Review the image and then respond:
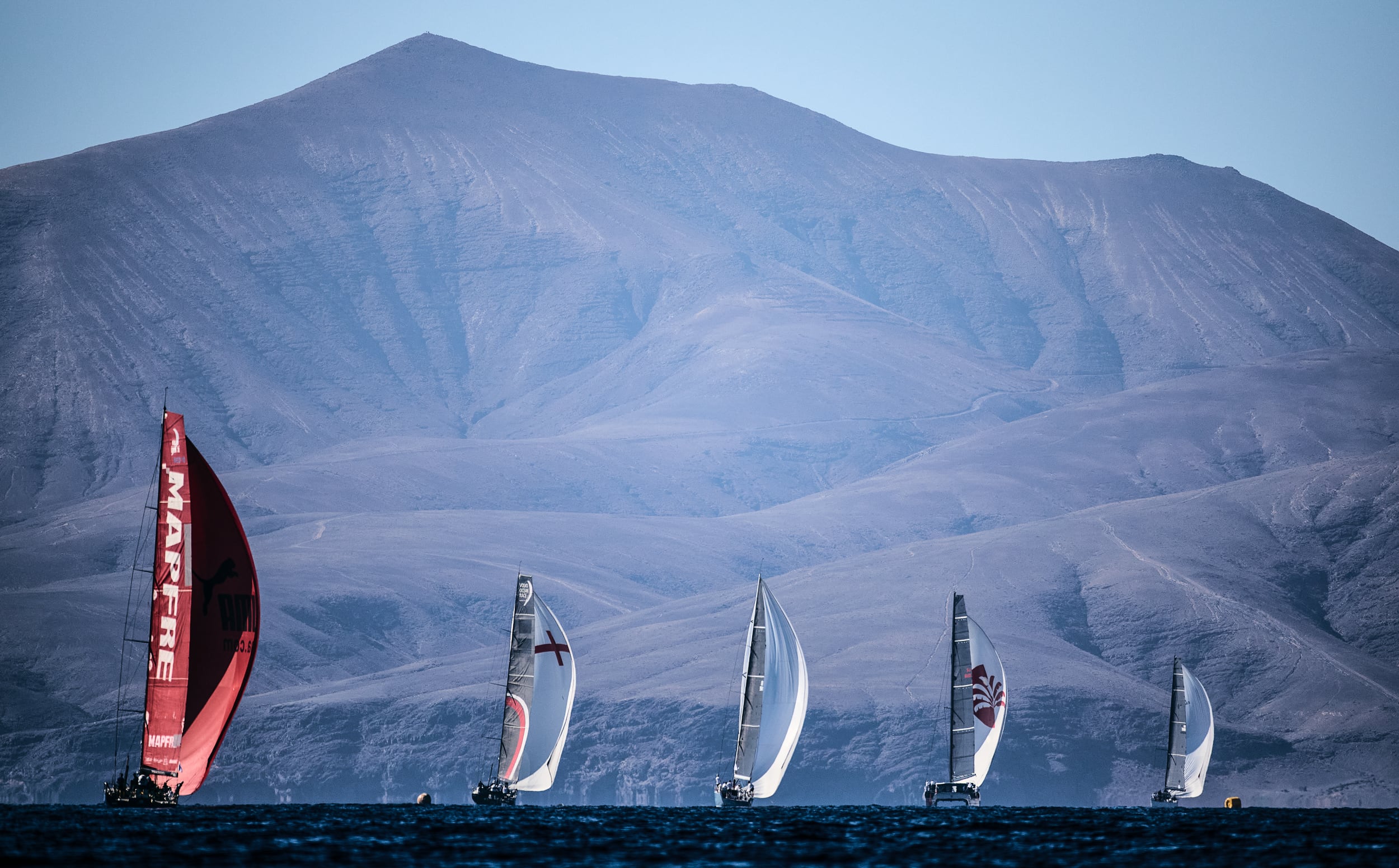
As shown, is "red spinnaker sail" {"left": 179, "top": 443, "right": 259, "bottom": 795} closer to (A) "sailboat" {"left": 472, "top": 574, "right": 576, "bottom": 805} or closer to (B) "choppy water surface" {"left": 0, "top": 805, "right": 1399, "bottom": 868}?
(B) "choppy water surface" {"left": 0, "top": 805, "right": 1399, "bottom": 868}

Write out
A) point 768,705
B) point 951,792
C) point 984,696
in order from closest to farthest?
point 768,705
point 951,792
point 984,696

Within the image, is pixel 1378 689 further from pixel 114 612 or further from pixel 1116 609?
pixel 114 612

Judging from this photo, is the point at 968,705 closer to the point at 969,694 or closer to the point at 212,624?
the point at 969,694

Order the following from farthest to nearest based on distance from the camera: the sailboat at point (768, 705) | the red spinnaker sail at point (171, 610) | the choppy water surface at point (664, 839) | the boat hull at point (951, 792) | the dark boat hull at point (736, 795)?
the boat hull at point (951, 792)
the dark boat hull at point (736, 795)
the sailboat at point (768, 705)
the red spinnaker sail at point (171, 610)
the choppy water surface at point (664, 839)

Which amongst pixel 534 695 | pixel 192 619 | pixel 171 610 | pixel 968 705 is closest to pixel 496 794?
pixel 534 695

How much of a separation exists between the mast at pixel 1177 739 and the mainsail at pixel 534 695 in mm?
34895

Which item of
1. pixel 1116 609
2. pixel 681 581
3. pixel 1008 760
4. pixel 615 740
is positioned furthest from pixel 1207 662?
pixel 681 581

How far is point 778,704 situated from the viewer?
67.6 meters

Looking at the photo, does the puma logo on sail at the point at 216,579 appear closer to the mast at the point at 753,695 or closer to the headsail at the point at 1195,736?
the mast at the point at 753,695

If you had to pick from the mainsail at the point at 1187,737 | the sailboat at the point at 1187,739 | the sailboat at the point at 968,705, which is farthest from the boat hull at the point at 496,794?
the mainsail at the point at 1187,737

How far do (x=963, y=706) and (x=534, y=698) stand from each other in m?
17.2

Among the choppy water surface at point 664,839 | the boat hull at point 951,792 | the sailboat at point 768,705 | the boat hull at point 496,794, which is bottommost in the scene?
the choppy water surface at point 664,839

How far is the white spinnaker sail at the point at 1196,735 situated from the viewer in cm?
8912

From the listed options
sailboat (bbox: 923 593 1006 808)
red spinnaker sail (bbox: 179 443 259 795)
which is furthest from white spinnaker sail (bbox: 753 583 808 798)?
red spinnaker sail (bbox: 179 443 259 795)
